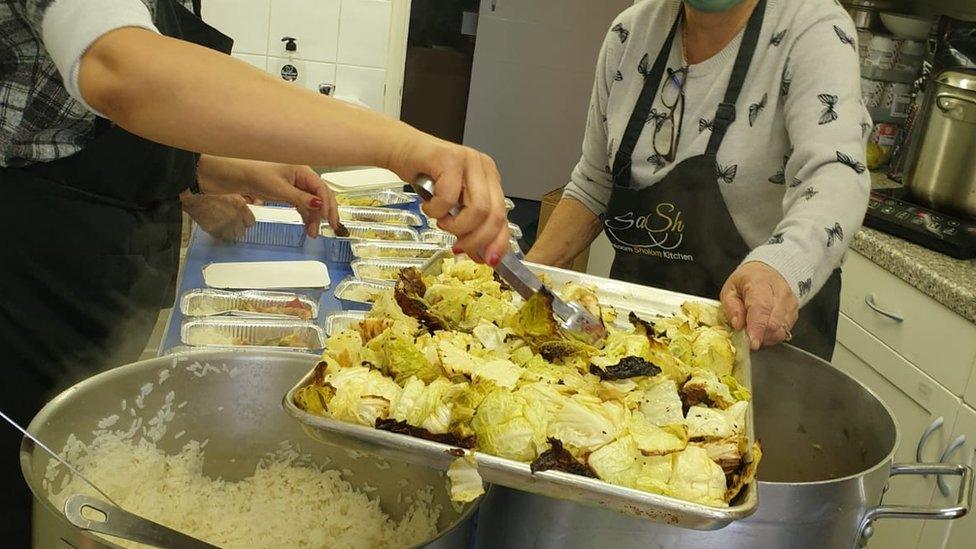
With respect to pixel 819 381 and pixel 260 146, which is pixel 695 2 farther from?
pixel 260 146

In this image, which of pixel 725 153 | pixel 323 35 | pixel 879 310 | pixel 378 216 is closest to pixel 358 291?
pixel 378 216

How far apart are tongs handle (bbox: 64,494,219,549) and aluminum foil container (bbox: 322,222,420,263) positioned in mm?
1522

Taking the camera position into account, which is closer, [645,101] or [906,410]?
[645,101]

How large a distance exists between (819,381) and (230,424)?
3.02 feet

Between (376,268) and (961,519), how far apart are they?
1620 millimetres

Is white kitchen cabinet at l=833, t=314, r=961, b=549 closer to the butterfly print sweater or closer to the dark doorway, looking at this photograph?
the butterfly print sweater

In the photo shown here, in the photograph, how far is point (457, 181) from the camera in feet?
3.47

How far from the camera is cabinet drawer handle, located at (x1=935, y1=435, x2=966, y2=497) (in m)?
2.25

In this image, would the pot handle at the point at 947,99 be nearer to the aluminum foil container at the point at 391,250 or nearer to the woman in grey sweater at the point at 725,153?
the woman in grey sweater at the point at 725,153

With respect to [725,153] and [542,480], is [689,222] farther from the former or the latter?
[542,480]

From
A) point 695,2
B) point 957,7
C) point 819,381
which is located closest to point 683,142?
point 695,2

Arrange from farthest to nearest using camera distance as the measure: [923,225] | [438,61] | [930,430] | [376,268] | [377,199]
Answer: [438,61]
[377,199]
[923,225]
[930,430]
[376,268]

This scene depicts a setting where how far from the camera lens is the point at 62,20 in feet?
3.34

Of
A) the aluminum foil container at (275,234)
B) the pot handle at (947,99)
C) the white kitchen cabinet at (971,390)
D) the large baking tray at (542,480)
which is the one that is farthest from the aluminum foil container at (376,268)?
the pot handle at (947,99)
